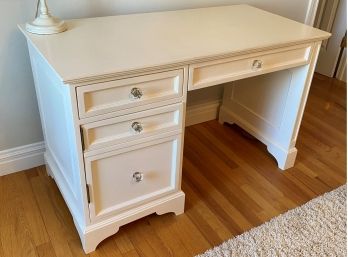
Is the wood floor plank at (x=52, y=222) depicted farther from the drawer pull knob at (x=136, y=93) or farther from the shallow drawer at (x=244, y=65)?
the shallow drawer at (x=244, y=65)

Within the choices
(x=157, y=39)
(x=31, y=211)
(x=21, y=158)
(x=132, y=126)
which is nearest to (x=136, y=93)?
(x=132, y=126)

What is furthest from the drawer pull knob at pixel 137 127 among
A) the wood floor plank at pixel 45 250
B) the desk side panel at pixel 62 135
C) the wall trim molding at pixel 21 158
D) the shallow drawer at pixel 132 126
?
the wall trim molding at pixel 21 158

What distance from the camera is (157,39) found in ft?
4.20

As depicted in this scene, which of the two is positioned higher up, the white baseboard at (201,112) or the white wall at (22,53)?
the white wall at (22,53)

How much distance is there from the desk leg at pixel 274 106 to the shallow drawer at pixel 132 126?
689 mm

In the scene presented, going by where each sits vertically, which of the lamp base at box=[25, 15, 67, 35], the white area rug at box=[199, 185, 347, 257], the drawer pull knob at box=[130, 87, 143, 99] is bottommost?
the white area rug at box=[199, 185, 347, 257]

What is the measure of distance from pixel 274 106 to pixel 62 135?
1085 millimetres

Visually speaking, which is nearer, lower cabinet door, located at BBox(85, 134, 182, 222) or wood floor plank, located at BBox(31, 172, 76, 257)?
lower cabinet door, located at BBox(85, 134, 182, 222)

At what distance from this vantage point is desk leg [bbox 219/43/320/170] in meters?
1.64

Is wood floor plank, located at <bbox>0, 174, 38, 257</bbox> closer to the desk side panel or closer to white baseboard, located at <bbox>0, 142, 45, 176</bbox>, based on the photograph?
white baseboard, located at <bbox>0, 142, 45, 176</bbox>

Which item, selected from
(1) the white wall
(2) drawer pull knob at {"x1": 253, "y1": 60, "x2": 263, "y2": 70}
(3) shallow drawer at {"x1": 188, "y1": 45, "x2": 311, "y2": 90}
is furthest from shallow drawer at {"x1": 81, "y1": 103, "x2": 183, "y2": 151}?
(1) the white wall

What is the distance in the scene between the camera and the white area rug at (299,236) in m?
1.37

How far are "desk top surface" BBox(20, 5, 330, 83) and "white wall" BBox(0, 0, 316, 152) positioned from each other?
97mm

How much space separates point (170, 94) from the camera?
1191 mm
